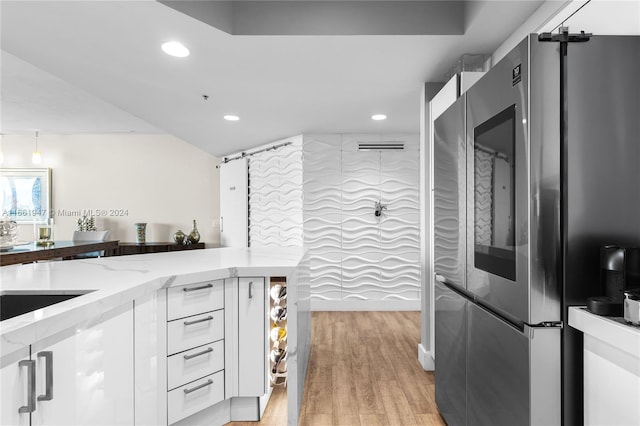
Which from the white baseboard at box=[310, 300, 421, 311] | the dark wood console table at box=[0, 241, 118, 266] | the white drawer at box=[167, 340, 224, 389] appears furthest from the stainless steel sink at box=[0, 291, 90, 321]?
the white baseboard at box=[310, 300, 421, 311]

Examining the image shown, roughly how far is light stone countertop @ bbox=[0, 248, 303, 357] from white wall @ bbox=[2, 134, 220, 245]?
3968 mm

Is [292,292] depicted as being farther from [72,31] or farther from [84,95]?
[84,95]

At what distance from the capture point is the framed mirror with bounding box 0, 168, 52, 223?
20.6 feet

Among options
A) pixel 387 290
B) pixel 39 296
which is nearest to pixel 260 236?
pixel 387 290

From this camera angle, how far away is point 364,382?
254 centimetres

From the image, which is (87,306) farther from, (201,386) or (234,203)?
(234,203)

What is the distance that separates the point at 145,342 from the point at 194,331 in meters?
0.30

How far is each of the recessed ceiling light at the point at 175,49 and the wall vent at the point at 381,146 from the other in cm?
273

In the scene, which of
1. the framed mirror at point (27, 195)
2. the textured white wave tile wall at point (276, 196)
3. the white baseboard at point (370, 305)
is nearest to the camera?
the white baseboard at point (370, 305)

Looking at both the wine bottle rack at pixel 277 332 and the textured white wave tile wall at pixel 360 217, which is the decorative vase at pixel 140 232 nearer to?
the textured white wave tile wall at pixel 360 217

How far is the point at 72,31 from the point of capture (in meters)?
2.07

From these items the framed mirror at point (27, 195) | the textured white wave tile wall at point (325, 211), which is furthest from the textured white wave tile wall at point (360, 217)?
the framed mirror at point (27, 195)

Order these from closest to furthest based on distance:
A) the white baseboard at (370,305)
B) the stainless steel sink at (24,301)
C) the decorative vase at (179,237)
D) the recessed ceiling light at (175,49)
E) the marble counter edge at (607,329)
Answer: the marble counter edge at (607,329) → the stainless steel sink at (24,301) → the recessed ceiling light at (175,49) → the white baseboard at (370,305) → the decorative vase at (179,237)

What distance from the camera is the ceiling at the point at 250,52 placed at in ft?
6.45
